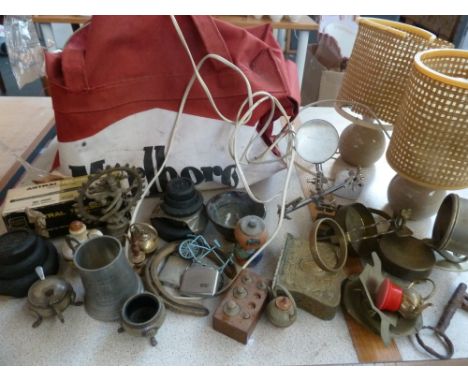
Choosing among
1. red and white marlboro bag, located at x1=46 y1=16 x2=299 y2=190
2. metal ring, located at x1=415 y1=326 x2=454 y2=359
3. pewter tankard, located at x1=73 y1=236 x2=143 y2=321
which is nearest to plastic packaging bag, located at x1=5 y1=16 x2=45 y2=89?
red and white marlboro bag, located at x1=46 y1=16 x2=299 y2=190

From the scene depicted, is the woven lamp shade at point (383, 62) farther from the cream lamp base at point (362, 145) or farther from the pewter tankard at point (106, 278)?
the pewter tankard at point (106, 278)

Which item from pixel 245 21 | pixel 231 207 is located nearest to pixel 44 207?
pixel 231 207

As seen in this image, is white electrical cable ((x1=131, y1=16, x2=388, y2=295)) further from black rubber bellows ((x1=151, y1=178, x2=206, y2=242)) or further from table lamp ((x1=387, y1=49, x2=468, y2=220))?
table lamp ((x1=387, y1=49, x2=468, y2=220))

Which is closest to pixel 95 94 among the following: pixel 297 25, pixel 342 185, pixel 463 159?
pixel 342 185

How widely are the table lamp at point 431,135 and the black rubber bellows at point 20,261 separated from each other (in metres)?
0.63

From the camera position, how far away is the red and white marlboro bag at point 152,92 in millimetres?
605

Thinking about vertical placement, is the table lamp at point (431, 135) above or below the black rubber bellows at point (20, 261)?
above

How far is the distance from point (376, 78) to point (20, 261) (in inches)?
29.3

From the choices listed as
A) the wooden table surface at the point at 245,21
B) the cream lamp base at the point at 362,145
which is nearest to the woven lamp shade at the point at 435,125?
the cream lamp base at the point at 362,145

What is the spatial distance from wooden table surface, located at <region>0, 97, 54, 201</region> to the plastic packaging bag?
0.08 m

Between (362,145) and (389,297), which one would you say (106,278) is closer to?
(389,297)

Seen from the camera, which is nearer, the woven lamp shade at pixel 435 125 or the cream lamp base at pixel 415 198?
the woven lamp shade at pixel 435 125

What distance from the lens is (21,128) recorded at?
99 cm

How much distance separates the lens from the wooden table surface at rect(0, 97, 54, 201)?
Result: 841 millimetres
